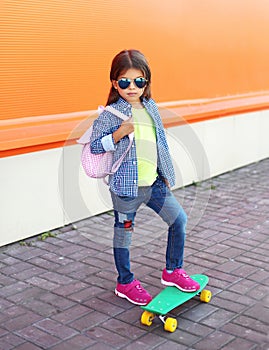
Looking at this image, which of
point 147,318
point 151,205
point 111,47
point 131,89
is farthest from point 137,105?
point 111,47

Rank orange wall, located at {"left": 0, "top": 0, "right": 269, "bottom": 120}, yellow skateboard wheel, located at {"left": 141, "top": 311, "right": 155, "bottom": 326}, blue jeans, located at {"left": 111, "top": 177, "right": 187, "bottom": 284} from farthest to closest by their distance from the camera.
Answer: orange wall, located at {"left": 0, "top": 0, "right": 269, "bottom": 120}
blue jeans, located at {"left": 111, "top": 177, "right": 187, "bottom": 284}
yellow skateboard wheel, located at {"left": 141, "top": 311, "right": 155, "bottom": 326}

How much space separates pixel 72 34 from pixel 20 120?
40.1 inches

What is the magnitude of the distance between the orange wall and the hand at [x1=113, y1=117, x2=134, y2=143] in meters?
1.81

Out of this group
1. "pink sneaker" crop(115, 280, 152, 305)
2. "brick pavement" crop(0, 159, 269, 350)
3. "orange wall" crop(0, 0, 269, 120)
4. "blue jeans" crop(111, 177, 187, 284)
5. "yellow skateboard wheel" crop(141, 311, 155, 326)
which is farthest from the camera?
"orange wall" crop(0, 0, 269, 120)

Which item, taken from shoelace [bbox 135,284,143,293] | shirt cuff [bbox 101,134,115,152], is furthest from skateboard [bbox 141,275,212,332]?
shirt cuff [bbox 101,134,115,152]

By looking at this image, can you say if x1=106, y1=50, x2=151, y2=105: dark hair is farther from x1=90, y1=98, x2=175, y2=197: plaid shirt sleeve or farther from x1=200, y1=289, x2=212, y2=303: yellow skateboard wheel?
x1=200, y1=289, x2=212, y2=303: yellow skateboard wheel

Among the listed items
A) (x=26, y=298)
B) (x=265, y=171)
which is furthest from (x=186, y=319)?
(x=265, y=171)

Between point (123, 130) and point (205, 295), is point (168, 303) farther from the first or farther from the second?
point (123, 130)

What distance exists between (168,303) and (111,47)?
3.13m

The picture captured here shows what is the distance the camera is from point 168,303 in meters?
3.77

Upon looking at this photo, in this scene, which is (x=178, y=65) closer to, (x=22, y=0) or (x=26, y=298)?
(x=22, y=0)

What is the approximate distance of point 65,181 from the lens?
221 inches

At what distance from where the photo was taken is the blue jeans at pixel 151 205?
12.6 ft

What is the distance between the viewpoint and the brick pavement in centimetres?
360
